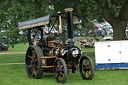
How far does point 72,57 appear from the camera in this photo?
9.37 m

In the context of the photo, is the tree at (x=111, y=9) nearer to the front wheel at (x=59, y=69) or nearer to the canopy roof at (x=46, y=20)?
the canopy roof at (x=46, y=20)

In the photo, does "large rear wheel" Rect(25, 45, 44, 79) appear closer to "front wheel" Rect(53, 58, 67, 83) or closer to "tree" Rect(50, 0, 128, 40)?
"front wheel" Rect(53, 58, 67, 83)

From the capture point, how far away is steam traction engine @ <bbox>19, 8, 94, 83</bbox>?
9383 millimetres

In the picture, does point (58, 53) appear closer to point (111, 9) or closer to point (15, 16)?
point (15, 16)

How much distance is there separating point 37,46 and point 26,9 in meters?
3.90

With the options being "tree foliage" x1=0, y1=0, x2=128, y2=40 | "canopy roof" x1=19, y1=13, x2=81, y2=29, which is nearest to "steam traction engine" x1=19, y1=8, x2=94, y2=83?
"canopy roof" x1=19, y1=13, x2=81, y2=29

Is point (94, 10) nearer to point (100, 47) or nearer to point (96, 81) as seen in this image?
point (100, 47)

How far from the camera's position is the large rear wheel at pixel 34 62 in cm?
1006

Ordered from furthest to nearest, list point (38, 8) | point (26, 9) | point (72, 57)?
point (38, 8) < point (26, 9) < point (72, 57)

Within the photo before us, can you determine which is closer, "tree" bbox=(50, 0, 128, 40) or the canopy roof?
the canopy roof

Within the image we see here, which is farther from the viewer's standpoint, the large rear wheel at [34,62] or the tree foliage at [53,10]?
the tree foliage at [53,10]

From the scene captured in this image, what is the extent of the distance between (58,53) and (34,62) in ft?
4.29

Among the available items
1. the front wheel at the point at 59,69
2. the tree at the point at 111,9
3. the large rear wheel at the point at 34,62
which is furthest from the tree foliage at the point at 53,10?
the front wheel at the point at 59,69

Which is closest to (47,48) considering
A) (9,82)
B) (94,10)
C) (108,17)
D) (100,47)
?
(9,82)
